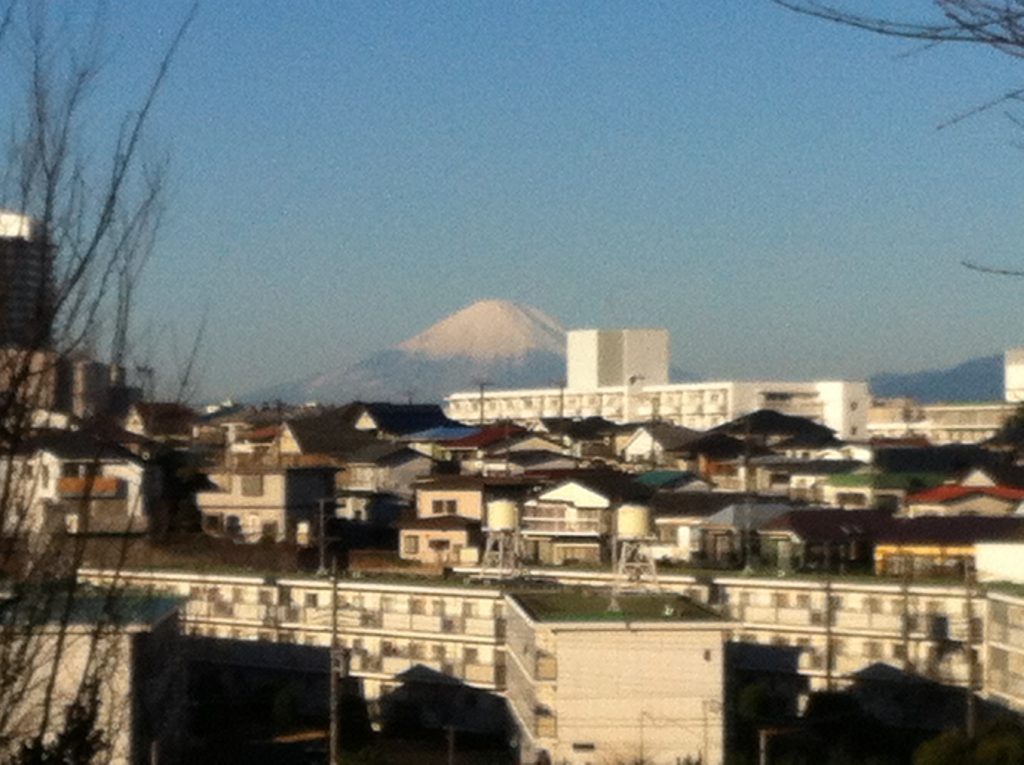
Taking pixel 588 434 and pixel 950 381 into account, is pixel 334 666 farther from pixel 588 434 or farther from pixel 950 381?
pixel 950 381

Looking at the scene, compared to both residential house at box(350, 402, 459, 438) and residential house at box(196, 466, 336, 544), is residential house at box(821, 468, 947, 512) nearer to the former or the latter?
residential house at box(196, 466, 336, 544)

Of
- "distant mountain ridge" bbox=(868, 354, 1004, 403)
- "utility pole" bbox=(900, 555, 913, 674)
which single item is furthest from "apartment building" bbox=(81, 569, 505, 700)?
"distant mountain ridge" bbox=(868, 354, 1004, 403)

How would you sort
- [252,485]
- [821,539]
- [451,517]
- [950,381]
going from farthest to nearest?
1. [950,381]
2. [252,485]
3. [451,517]
4. [821,539]

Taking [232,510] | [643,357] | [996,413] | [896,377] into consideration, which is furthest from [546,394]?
[896,377]

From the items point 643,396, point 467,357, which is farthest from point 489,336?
point 643,396

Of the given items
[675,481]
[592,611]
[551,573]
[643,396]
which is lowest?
[592,611]

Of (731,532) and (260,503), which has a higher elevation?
(260,503)

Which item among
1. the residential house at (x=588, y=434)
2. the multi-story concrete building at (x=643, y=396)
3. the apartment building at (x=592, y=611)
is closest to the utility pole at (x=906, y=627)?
the apartment building at (x=592, y=611)
